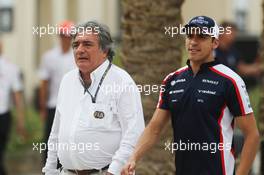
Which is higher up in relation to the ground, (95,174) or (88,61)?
(88,61)

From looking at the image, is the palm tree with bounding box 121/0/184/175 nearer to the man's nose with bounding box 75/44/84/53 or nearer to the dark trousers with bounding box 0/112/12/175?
the man's nose with bounding box 75/44/84/53

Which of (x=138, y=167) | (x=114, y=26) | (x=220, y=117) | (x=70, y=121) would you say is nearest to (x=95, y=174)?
(x=70, y=121)

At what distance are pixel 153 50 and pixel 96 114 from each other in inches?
105

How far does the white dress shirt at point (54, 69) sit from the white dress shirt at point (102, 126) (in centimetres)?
471

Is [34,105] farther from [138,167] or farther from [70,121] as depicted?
[70,121]

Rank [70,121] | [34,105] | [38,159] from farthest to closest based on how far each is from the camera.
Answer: [34,105], [38,159], [70,121]

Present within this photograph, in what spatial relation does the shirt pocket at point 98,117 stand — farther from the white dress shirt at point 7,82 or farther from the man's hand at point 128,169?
the white dress shirt at point 7,82

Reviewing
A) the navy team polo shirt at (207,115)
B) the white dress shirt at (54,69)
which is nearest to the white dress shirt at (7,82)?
the white dress shirt at (54,69)

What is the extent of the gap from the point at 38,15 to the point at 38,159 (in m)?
9.54

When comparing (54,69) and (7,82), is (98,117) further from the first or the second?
(7,82)

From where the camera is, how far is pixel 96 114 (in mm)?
6730

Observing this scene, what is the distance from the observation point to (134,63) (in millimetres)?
9312

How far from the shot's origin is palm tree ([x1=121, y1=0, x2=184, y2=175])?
9.23 m

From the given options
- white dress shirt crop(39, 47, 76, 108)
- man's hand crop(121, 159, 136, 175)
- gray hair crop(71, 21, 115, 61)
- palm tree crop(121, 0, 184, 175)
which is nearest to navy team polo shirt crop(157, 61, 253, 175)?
man's hand crop(121, 159, 136, 175)
